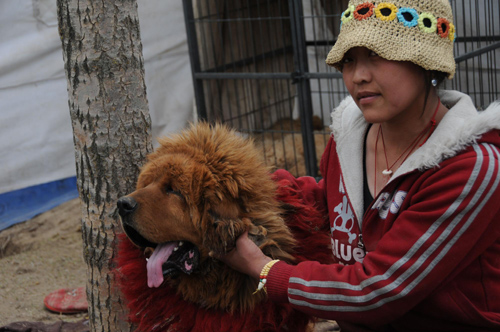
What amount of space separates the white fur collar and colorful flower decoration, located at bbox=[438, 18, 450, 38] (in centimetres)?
25

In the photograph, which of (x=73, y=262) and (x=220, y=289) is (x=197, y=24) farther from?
(x=220, y=289)

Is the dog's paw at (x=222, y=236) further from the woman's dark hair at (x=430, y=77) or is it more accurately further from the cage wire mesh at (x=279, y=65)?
the cage wire mesh at (x=279, y=65)

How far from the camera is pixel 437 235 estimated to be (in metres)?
1.69

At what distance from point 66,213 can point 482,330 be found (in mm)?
4104

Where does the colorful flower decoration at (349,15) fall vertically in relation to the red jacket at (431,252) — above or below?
above

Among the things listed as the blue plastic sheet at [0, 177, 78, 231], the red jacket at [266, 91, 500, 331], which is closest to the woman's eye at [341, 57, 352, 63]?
the red jacket at [266, 91, 500, 331]

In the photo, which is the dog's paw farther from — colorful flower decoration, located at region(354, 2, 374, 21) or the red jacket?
colorful flower decoration, located at region(354, 2, 374, 21)

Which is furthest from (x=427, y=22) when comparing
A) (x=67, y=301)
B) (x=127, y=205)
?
(x=67, y=301)

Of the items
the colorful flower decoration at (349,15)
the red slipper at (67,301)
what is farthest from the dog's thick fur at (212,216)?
the red slipper at (67,301)

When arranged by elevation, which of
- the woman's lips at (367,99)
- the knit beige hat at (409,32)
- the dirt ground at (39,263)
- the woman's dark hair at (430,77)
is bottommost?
the dirt ground at (39,263)

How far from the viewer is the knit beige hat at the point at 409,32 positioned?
5.65 ft

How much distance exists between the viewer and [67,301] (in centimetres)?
363

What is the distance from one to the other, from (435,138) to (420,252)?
1.21 feet

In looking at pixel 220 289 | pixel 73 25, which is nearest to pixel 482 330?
pixel 220 289
